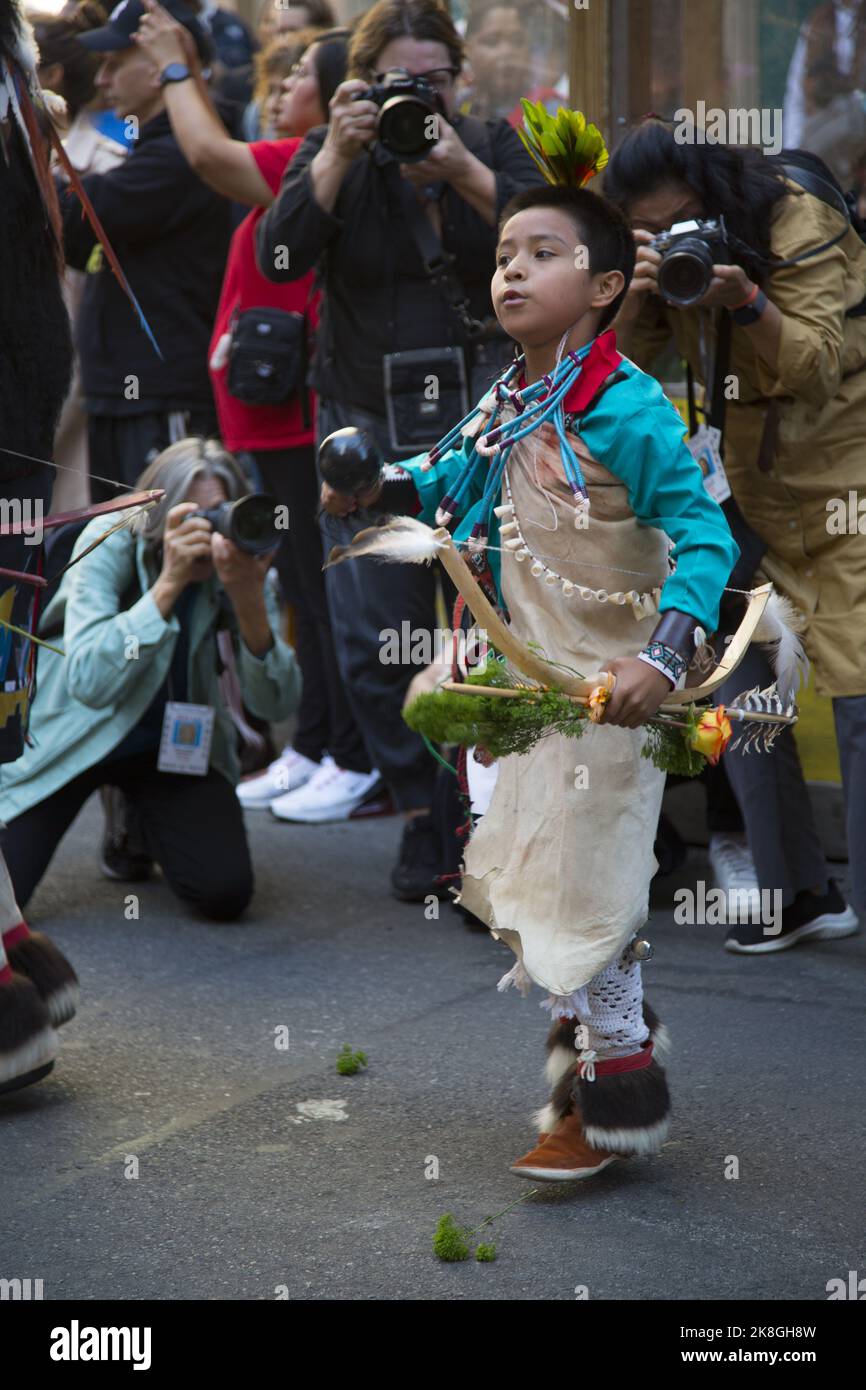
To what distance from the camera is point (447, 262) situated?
13.7 ft

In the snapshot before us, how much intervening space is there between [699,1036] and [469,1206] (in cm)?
88

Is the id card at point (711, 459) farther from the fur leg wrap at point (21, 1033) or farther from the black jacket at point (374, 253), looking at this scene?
the fur leg wrap at point (21, 1033)

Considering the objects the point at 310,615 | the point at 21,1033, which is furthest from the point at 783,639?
the point at 310,615

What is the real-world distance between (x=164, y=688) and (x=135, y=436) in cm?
130

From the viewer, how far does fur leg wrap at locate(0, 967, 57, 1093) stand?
2.90 meters

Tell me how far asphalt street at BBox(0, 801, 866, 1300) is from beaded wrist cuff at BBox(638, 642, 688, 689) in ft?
2.79

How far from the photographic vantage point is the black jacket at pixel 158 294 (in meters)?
5.06

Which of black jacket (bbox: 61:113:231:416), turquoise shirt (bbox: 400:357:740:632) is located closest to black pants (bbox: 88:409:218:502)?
black jacket (bbox: 61:113:231:416)

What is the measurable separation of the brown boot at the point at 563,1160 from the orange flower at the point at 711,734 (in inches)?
27.7

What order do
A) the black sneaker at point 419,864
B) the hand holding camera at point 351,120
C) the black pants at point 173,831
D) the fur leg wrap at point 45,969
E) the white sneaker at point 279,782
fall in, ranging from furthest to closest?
1. the white sneaker at point 279,782
2. the black sneaker at point 419,864
3. the black pants at point 173,831
4. the hand holding camera at point 351,120
5. the fur leg wrap at point 45,969

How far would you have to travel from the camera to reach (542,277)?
2.49 m

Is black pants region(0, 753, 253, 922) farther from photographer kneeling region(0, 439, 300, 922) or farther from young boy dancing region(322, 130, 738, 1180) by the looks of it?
young boy dancing region(322, 130, 738, 1180)

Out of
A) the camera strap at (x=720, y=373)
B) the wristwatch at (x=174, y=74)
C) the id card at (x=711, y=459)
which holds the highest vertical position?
the wristwatch at (x=174, y=74)

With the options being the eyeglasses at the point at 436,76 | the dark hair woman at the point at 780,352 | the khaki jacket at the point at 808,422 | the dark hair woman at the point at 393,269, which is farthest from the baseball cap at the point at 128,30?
the khaki jacket at the point at 808,422
